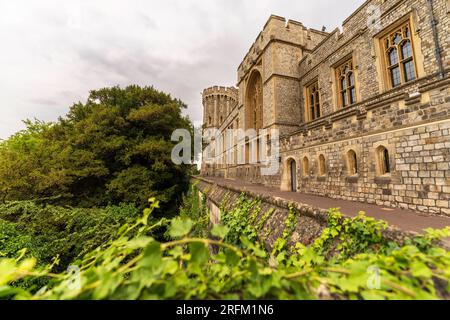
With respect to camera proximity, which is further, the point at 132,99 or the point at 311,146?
the point at 132,99

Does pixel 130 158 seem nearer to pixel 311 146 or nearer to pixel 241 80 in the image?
pixel 311 146

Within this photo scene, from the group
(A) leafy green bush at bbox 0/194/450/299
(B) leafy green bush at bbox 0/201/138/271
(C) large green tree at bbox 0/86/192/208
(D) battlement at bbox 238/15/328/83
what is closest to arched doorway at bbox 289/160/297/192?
(C) large green tree at bbox 0/86/192/208

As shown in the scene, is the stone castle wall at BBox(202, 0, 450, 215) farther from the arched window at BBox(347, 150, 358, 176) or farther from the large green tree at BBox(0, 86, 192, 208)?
the large green tree at BBox(0, 86, 192, 208)

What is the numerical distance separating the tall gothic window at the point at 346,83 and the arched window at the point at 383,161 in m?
5.14

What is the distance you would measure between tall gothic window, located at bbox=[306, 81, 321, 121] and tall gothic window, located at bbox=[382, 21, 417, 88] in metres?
4.16

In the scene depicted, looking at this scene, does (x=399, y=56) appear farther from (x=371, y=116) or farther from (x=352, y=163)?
(x=352, y=163)

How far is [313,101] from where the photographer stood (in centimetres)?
1234

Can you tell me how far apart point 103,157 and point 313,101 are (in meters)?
14.0

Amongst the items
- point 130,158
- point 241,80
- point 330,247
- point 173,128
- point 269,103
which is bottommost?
point 330,247

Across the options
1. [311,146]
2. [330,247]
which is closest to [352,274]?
[330,247]

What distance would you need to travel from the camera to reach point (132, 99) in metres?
14.1

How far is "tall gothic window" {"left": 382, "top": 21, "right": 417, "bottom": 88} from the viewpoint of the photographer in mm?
7223

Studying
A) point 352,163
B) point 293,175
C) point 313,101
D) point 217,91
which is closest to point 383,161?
point 352,163

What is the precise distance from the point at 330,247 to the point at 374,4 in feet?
36.3
